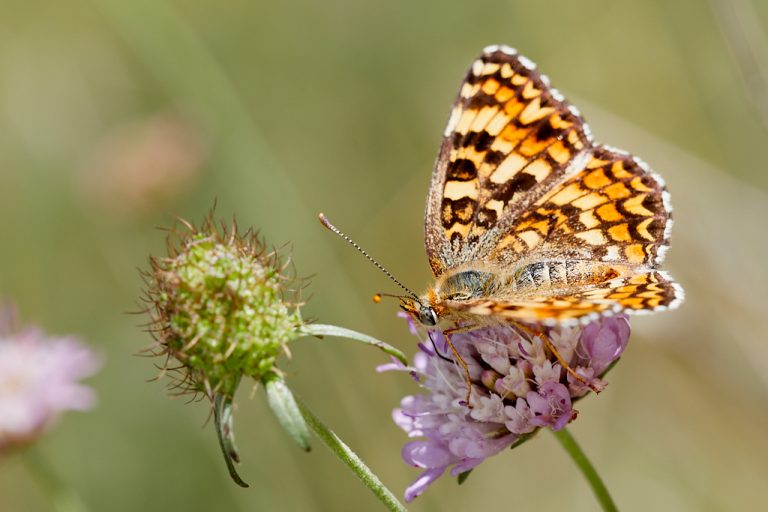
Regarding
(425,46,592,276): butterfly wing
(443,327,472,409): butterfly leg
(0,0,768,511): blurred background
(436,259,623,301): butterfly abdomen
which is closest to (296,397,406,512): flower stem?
(443,327,472,409): butterfly leg

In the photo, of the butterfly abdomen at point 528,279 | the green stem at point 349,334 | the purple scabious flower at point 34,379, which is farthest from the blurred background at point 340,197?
the green stem at point 349,334

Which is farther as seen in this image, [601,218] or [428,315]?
[601,218]

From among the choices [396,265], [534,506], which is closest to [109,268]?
[396,265]

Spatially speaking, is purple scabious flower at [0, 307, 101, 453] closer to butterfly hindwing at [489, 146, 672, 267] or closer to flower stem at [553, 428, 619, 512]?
butterfly hindwing at [489, 146, 672, 267]

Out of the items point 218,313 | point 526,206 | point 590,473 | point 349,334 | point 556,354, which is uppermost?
point 218,313

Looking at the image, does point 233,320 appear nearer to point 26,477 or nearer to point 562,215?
point 562,215

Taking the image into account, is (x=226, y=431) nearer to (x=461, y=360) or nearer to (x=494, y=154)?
(x=461, y=360)

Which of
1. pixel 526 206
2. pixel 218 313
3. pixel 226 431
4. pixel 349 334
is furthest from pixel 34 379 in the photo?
pixel 526 206

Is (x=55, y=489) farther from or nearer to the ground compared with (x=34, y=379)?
nearer to the ground

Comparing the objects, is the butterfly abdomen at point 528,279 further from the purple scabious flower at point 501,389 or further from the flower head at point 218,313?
the flower head at point 218,313
